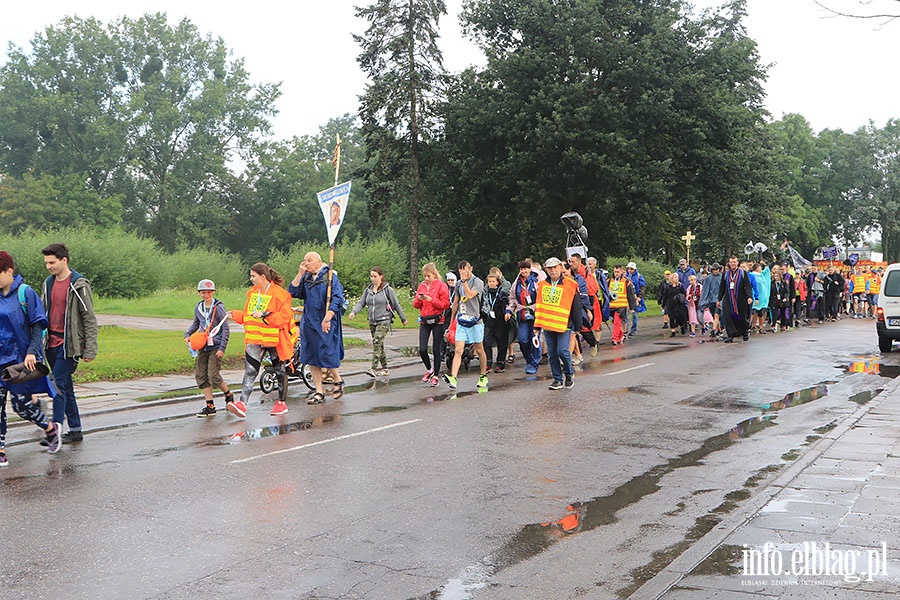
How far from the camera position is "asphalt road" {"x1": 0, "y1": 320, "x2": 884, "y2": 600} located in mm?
5344

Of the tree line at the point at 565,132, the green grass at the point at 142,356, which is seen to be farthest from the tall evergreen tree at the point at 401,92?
the green grass at the point at 142,356

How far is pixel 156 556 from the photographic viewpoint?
5.64 meters

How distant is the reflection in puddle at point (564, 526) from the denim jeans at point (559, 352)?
456cm

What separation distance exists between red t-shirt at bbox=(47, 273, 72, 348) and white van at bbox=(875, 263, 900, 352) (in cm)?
1702

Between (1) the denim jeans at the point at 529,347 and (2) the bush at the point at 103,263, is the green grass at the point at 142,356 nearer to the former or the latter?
(1) the denim jeans at the point at 529,347

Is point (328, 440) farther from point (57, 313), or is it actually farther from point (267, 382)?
point (267, 382)

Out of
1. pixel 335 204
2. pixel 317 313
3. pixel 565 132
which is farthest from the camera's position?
pixel 565 132

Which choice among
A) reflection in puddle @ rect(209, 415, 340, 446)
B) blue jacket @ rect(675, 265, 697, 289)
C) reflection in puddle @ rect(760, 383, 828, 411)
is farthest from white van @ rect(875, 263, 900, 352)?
reflection in puddle @ rect(209, 415, 340, 446)

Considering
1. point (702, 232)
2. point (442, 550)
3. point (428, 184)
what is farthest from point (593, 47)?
point (442, 550)

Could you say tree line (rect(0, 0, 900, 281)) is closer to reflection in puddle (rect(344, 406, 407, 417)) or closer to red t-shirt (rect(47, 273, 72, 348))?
reflection in puddle (rect(344, 406, 407, 417))

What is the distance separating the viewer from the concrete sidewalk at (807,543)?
4.88 meters

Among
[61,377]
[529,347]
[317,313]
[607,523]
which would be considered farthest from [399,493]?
[529,347]

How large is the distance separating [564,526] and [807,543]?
156 centimetres

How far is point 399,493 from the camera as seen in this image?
7.30 meters
